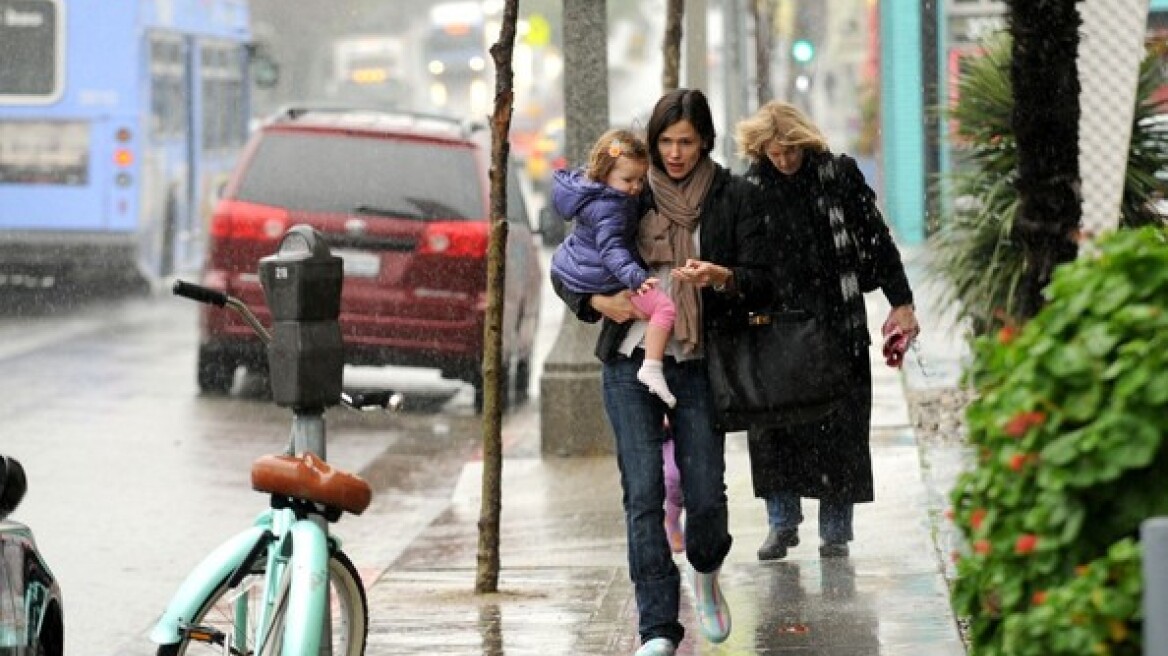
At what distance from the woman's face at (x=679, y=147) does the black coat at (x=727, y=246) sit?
0.10 m

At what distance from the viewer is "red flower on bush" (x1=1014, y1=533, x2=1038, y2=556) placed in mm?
4504

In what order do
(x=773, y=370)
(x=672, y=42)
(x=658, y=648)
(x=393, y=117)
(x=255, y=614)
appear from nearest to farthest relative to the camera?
(x=255, y=614) < (x=658, y=648) < (x=773, y=370) < (x=672, y=42) < (x=393, y=117)

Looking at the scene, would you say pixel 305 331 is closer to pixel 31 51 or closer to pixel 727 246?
pixel 727 246

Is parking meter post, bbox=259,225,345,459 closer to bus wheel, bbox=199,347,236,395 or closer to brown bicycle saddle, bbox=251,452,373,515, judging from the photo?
brown bicycle saddle, bbox=251,452,373,515

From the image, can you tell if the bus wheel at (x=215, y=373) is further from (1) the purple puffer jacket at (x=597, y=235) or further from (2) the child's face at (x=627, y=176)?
(2) the child's face at (x=627, y=176)

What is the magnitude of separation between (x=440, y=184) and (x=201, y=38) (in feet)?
35.8

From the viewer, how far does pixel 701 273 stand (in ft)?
24.2

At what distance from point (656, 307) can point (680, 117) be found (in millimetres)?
580

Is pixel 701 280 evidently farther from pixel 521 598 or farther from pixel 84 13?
pixel 84 13

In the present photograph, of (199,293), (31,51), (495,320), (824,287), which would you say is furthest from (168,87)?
(199,293)

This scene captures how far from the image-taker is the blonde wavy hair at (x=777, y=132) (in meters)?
8.82

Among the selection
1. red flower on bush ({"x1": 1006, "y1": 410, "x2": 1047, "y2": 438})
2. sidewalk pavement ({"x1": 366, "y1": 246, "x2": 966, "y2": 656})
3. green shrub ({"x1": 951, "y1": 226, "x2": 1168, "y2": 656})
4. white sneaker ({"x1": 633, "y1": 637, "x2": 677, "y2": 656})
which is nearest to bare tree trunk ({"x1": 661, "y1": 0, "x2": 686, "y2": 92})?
sidewalk pavement ({"x1": 366, "y1": 246, "x2": 966, "y2": 656})

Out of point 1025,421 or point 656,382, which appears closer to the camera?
point 1025,421

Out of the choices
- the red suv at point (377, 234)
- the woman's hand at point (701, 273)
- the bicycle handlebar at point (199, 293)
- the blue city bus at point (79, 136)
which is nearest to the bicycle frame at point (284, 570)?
the bicycle handlebar at point (199, 293)
